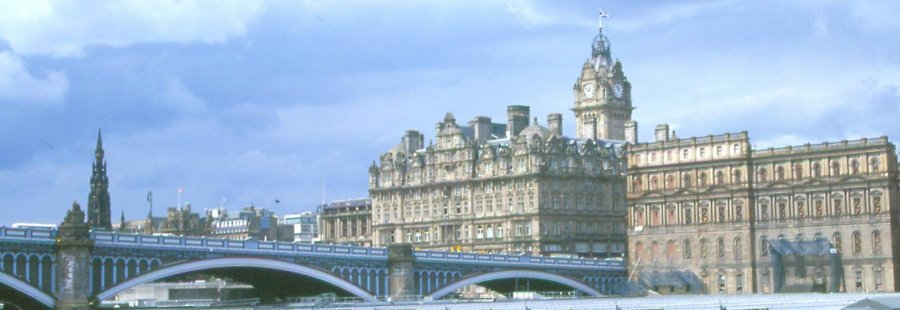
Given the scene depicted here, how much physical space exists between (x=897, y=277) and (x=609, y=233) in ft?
149

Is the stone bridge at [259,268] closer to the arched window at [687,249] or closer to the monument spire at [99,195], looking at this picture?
the arched window at [687,249]

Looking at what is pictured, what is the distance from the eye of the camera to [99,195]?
605 feet

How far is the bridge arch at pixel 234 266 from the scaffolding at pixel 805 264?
4784 cm

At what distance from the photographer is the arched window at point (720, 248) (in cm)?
16538

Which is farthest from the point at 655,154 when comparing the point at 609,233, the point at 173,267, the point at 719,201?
the point at 173,267

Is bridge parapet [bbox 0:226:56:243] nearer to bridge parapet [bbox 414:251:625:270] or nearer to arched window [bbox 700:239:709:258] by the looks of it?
bridge parapet [bbox 414:251:625:270]

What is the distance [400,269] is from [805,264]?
44674 mm

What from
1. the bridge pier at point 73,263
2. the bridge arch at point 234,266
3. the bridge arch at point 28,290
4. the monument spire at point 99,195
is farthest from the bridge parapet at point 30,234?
the monument spire at point 99,195

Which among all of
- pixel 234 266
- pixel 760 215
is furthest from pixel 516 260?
pixel 234 266

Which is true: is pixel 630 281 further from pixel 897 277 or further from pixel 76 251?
pixel 76 251

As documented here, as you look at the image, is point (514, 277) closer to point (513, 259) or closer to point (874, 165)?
point (513, 259)

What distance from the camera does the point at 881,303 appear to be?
95.2 metres

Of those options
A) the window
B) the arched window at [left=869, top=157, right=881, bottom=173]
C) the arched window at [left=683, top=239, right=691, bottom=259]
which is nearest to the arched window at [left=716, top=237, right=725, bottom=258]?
the window

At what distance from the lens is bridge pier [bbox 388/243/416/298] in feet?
456
